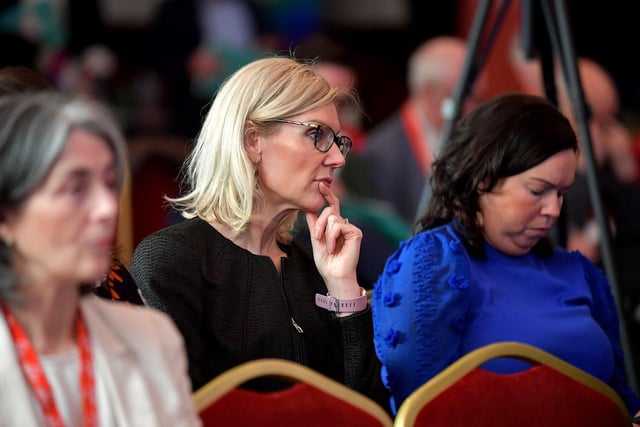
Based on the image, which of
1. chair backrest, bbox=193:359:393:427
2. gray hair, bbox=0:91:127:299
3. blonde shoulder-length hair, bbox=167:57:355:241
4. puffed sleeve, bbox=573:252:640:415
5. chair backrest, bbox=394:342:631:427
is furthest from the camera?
puffed sleeve, bbox=573:252:640:415

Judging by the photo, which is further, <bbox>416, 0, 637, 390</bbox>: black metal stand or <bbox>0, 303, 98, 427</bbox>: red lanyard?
<bbox>416, 0, 637, 390</bbox>: black metal stand

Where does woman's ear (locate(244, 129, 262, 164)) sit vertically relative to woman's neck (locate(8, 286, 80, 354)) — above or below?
above

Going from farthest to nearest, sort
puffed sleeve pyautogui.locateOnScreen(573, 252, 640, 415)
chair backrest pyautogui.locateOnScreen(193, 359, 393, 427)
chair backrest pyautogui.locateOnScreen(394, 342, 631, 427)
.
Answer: puffed sleeve pyautogui.locateOnScreen(573, 252, 640, 415)
chair backrest pyautogui.locateOnScreen(394, 342, 631, 427)
chair backrest pyautogui.locateOnScreen(193, 359, 393, 427)

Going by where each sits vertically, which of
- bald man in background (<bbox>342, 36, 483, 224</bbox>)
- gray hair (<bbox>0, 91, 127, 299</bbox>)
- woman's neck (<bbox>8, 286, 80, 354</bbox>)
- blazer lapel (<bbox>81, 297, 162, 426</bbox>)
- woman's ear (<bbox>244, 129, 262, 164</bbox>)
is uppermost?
gray hair (<bbox>0, 91, 127, 299</bbox>)

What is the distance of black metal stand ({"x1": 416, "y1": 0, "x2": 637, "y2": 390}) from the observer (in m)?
2.94

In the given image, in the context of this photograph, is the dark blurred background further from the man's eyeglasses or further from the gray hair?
the gray hair

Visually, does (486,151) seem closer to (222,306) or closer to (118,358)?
(222,306)

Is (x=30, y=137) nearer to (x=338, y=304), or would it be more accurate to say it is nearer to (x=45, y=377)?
(x=45, y=377)

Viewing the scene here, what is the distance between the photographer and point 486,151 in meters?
2.55

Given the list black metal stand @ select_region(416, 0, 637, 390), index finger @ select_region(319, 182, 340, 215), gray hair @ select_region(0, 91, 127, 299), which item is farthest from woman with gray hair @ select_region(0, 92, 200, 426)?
black metal stand @ select_region(416, 0, 637, 390)

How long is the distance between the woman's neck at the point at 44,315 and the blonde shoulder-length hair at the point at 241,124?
79 cm

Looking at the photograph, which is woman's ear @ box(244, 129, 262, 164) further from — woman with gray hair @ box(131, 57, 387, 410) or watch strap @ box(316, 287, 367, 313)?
watch strap @ box(316, 287, 367, 313)

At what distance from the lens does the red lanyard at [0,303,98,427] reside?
1595 mm

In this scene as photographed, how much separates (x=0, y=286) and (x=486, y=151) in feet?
4.29
